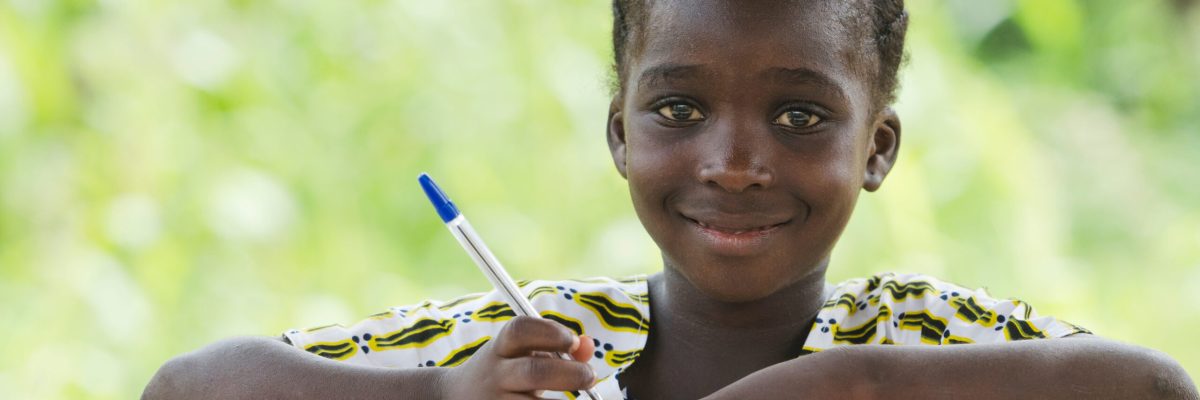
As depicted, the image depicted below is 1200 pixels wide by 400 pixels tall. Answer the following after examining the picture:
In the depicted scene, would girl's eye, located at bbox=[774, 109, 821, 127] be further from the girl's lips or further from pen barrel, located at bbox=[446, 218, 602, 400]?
pen barrel, located at bbox=[446, 218, 602, 400]

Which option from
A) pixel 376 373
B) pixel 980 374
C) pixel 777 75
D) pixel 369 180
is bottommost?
pixel 980 374

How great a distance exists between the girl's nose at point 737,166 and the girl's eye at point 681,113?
0.10ft

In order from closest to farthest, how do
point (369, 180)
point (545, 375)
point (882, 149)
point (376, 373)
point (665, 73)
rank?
point (545, 375), point (376, 373), point (665, 73), point (882, 149), point (369, 180)

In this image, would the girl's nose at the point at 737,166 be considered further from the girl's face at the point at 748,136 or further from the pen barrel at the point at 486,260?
the pen barrel at the point at 486,260

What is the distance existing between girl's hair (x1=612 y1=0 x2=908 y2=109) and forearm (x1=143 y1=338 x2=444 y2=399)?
11.8 inches

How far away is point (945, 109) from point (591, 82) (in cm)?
42

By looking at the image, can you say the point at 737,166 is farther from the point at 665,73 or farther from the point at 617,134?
the point at 617,134

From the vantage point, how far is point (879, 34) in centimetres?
102

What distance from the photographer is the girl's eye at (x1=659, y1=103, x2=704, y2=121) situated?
0.96 m

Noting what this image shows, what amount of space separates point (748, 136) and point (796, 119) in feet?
0.13

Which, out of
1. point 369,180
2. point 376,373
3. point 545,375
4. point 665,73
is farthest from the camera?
point 369,180

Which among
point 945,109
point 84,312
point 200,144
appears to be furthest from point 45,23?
point 945,109

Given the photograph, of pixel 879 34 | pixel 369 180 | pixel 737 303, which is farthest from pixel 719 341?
pixel 369 180

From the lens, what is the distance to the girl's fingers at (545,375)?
0.76 metres
